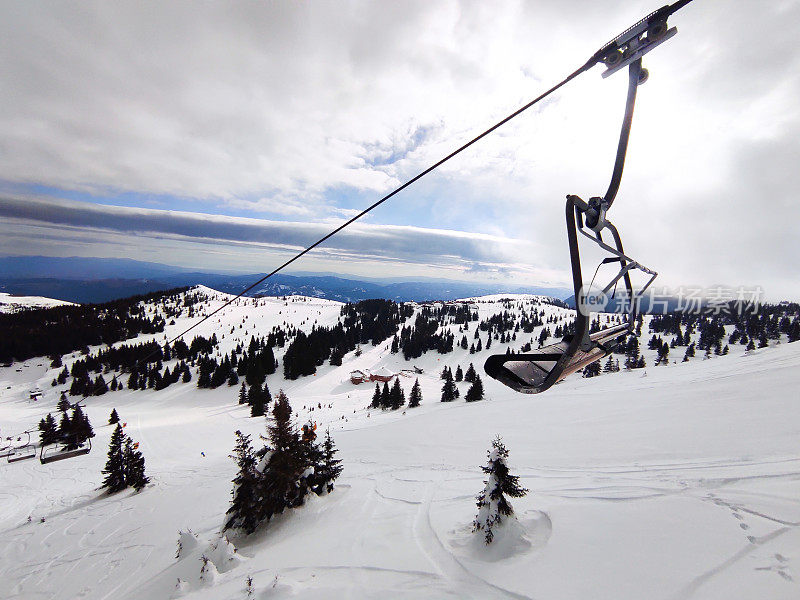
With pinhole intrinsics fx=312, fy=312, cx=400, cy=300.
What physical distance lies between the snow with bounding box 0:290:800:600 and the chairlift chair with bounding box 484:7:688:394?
16.2 feet

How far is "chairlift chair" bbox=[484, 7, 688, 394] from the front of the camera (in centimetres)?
291

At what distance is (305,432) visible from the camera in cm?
1493

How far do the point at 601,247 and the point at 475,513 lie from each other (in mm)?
9975

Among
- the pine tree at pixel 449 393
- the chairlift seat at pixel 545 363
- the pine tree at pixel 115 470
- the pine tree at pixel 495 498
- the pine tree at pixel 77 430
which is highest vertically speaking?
the chairlift seat at pixel 545 363

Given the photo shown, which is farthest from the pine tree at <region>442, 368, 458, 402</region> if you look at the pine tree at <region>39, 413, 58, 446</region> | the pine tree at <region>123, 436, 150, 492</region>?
the pine tree at <region>39, 413, 58, 446</region>

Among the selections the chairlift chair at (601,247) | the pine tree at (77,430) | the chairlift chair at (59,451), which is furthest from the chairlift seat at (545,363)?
the pine tree at (77,430)

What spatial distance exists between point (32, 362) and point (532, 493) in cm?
15619

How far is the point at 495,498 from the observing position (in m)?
8.20

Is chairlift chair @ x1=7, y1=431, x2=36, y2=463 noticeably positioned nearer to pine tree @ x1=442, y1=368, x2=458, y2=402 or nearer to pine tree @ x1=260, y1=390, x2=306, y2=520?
pine tree @ x1=260, y1=390, x2=306, y2=520

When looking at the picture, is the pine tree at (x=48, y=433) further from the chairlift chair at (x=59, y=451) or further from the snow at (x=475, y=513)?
the snow at (x=475, y=513)

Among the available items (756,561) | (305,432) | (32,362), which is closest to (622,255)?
(756,561)

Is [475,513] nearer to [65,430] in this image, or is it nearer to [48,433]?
[65,430]

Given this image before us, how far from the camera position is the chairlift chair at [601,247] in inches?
115

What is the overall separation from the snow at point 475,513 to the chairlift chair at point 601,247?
495cm
